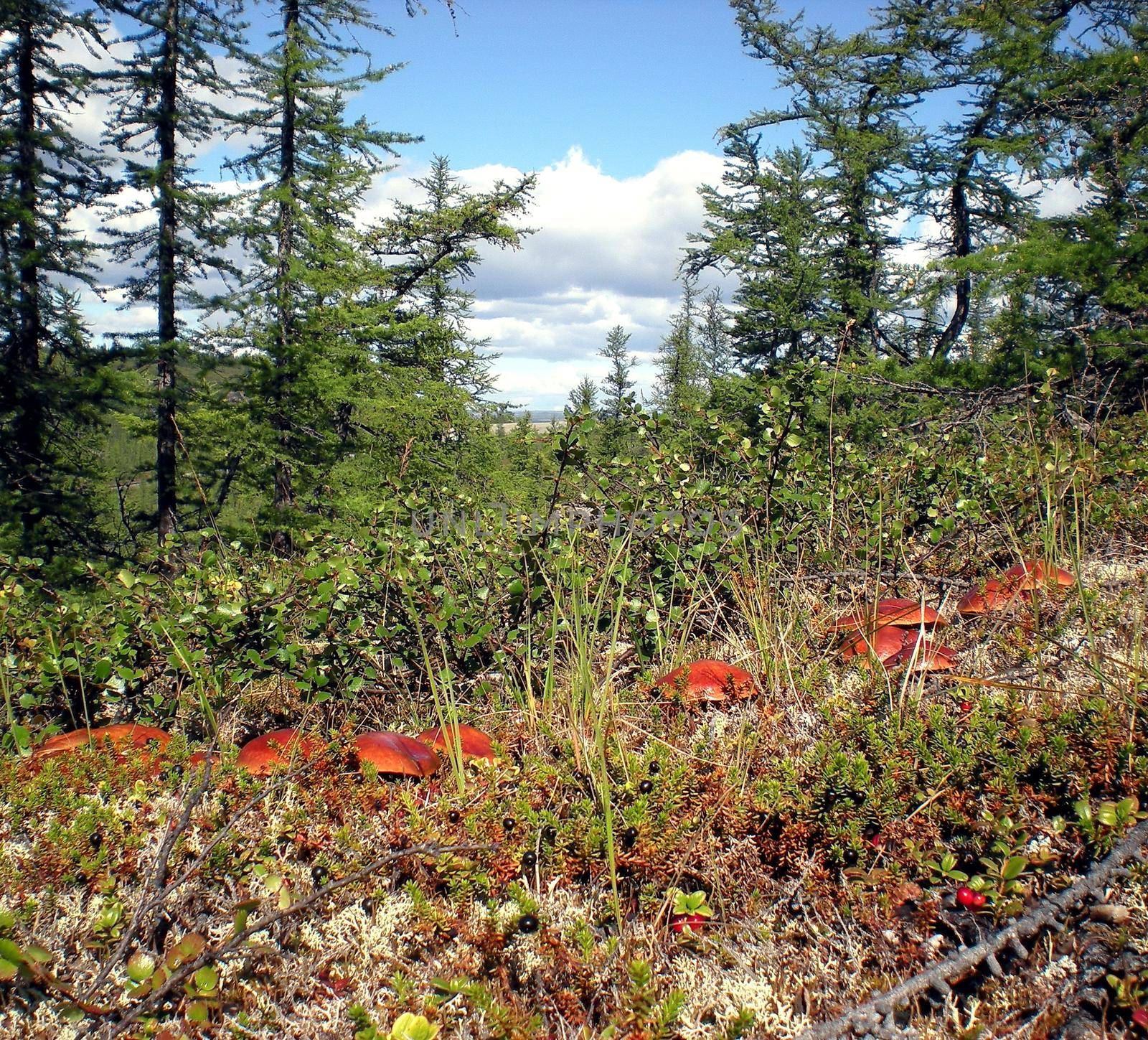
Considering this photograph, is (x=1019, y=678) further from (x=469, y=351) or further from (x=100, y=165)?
(x=469, y=351)

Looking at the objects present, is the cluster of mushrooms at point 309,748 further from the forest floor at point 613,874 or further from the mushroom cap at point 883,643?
the mushroom cap at point 883,643

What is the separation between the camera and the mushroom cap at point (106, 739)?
2.27 m

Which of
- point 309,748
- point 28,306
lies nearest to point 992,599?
point 309,748

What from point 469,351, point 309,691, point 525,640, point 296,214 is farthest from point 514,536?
point 469,351

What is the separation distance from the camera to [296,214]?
47.8 ft

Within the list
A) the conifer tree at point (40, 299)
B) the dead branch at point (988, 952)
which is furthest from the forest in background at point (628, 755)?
the conifer tree at point (40, 299)

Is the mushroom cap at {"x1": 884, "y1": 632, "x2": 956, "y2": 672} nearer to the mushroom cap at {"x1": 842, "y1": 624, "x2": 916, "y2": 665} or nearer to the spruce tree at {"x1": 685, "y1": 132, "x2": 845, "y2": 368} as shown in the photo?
the mushroom cap at {"x1": 842, "y1": 624, "x2": 916, "y2": 665}

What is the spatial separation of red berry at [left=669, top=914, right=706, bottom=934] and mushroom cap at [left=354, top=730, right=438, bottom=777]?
0.76 m

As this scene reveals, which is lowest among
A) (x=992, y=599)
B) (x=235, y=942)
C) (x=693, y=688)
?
(x=235, y=942)

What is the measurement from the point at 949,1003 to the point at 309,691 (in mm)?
2234

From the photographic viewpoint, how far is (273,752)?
2.20m

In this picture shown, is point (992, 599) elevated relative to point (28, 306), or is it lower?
lower

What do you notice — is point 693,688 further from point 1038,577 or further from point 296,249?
point 296,249

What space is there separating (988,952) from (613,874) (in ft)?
2.32
